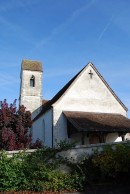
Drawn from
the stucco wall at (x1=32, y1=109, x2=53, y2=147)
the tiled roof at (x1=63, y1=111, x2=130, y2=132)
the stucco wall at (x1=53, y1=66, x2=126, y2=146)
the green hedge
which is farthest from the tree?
the stucco wall at (x1=32, y1=109, x2=53, y2=147)

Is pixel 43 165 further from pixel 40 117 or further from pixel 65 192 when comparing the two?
Answer: pixel 40 117

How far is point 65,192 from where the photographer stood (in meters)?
13.5

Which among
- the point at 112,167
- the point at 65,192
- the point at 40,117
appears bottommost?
the point at 65,192

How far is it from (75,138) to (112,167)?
564 inches

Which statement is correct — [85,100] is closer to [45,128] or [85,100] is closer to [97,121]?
[97,121]

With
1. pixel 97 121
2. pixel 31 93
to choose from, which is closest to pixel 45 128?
pixel 97 121

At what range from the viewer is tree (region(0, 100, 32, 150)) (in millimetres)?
15711

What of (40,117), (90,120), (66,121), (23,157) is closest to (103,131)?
(90,120)

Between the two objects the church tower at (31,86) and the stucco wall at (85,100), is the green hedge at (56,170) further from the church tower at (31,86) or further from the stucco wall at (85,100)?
the church tower at (31,86)

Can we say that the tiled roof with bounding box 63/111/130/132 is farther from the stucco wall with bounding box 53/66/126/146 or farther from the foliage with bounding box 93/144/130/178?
the foliage with bounding box 93/144/130/178

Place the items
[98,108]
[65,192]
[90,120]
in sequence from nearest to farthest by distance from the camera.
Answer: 1. [65,192]
2. [90,120]
3. [98,108]

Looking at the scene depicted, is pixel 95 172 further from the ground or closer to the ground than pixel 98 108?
closer to the ground

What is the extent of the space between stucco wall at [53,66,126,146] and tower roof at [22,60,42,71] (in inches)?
410

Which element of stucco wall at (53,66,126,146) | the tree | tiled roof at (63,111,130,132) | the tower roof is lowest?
the tree
